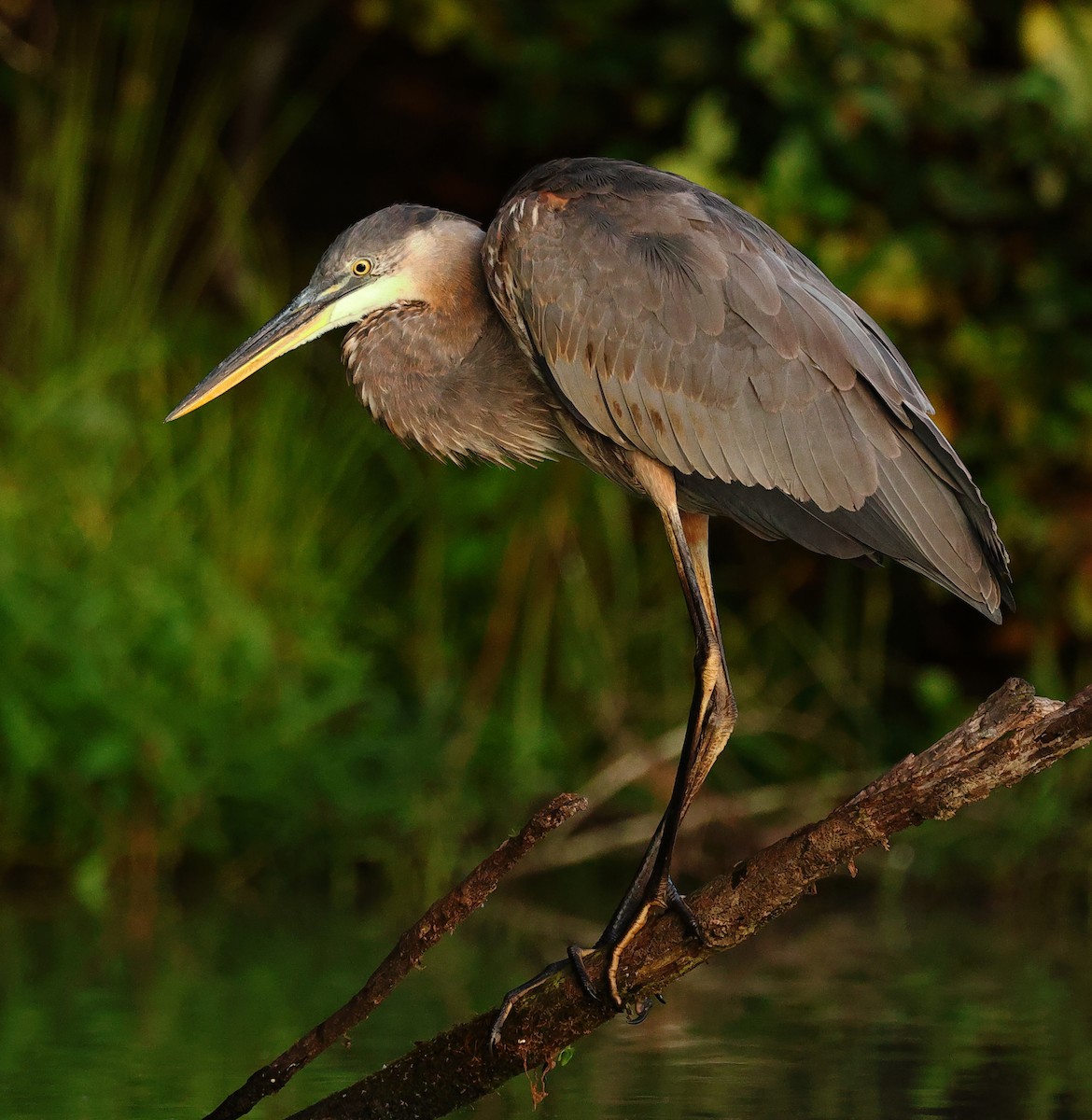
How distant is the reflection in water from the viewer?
3799mm

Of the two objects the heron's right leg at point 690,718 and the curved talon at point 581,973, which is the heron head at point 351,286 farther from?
the curved talon at point 581,973

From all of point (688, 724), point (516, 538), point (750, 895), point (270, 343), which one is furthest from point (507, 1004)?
point (516, 538)

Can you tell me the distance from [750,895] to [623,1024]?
1.69 m

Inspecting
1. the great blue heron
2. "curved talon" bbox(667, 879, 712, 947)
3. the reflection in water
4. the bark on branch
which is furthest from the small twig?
the great blue heron

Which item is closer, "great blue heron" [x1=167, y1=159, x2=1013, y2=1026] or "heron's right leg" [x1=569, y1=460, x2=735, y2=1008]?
"heron's right leg" [x1=569, y1=460, x2=735, y2=1008]

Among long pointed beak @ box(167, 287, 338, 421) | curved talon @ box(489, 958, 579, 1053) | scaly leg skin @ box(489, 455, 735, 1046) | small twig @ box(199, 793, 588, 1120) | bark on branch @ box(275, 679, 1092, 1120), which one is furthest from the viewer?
long pointed beak @ box(167, 287, 338, 421)

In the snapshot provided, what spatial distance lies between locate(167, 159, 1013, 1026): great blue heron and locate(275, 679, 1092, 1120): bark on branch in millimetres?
551

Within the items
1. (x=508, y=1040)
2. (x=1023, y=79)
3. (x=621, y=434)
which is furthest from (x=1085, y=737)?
(x=1023, y=79)

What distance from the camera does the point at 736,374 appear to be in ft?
13.5

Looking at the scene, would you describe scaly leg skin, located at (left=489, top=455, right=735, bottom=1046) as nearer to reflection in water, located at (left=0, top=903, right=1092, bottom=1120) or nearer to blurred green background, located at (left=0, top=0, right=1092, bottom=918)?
reflection in water, located at (left=0, top=903, right=1092, bottom=1120)

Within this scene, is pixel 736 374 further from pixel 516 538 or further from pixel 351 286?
pixel 516 538

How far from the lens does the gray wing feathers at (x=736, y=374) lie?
13.3 feet

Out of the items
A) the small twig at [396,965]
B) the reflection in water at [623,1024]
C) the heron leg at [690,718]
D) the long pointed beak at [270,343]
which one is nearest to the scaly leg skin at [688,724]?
the heron leg at [690,718]

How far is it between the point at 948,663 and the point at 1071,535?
1241 mm
